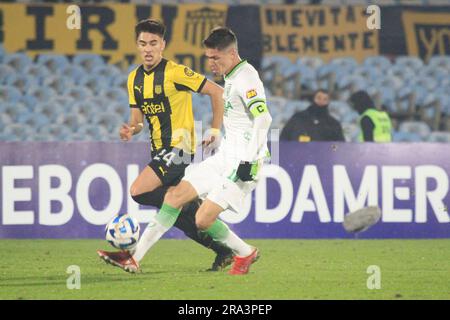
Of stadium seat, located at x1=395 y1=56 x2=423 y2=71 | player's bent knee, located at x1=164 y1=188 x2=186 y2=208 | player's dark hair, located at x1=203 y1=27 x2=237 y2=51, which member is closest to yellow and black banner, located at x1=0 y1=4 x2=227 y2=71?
stadium seat, located at x1=395 y1=56 x2=423 y2=71

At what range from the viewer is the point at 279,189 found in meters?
11.3

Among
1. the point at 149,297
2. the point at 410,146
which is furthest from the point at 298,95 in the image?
the point at 149,297

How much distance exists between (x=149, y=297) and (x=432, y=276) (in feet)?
8.31

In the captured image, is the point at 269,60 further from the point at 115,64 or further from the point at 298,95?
the point at 115,64

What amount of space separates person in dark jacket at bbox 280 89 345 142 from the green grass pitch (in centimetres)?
219

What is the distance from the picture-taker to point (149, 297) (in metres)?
6.50

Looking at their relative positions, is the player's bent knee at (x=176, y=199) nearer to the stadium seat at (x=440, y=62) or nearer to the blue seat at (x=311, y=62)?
the blue seat at (x=311, y=62)

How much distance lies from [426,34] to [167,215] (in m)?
10.1

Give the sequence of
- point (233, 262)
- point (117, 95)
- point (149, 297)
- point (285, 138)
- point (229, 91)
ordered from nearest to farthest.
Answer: point (149, 297), point (229, 91), point (233, 262), point (285, 138), point (117, 95)

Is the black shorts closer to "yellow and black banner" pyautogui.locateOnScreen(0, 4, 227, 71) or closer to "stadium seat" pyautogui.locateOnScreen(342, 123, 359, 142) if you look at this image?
"stadium seat" pyautogui.locateOnScreen(342, 123, 359, 142)

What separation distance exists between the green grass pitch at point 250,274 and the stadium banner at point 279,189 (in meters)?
0.28

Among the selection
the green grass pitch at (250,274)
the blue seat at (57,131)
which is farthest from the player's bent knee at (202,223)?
the blue seat at (57,131)

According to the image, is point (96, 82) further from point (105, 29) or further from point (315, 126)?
point (315, 126)

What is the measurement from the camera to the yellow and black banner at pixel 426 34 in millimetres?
16828
